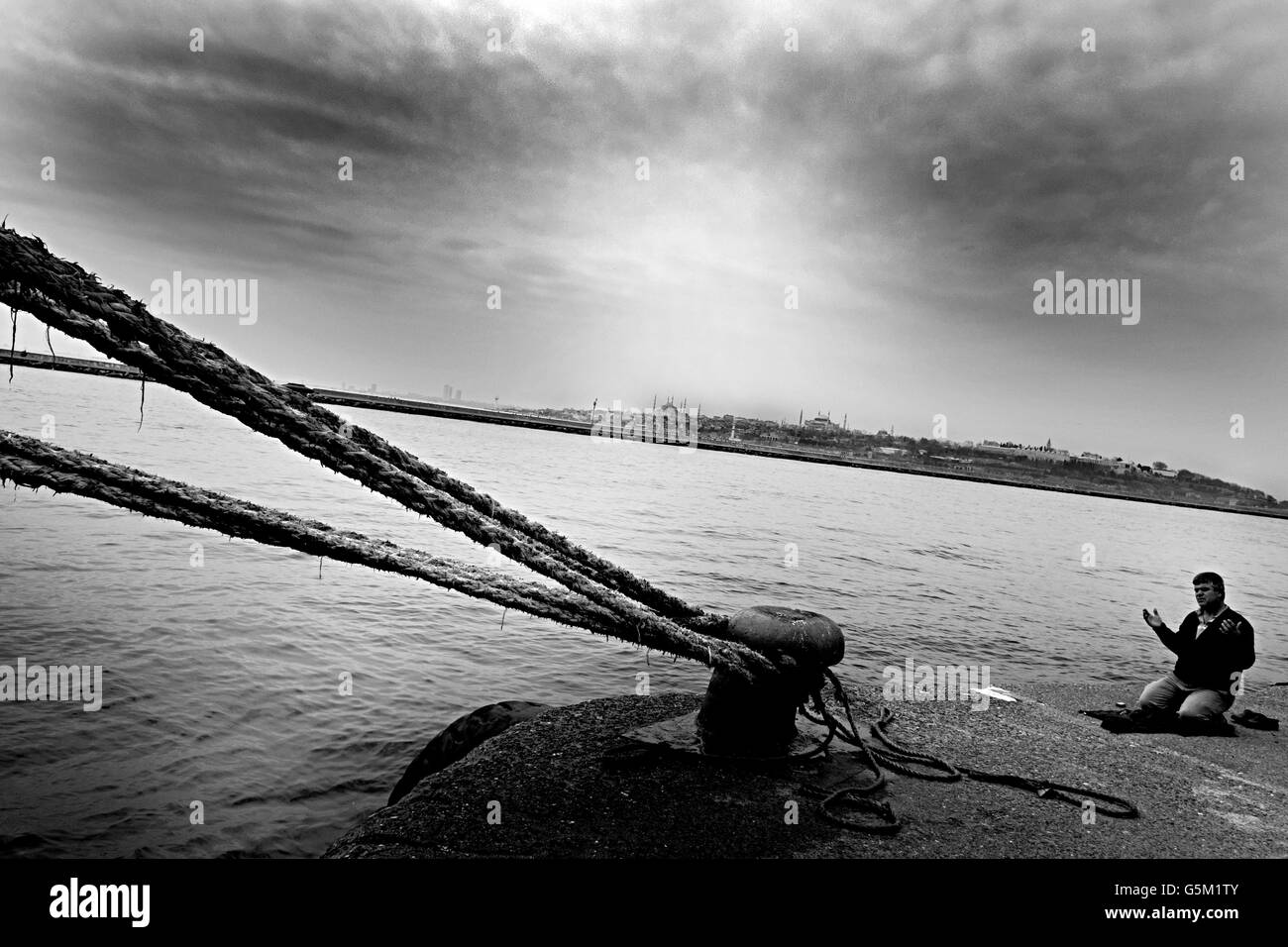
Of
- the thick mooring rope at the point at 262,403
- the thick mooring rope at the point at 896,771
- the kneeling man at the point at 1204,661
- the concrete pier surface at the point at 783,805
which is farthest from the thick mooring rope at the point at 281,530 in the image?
the kneeling man at the point at 1204,661

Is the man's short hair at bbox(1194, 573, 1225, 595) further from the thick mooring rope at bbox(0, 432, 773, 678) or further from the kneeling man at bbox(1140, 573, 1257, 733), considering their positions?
the thick mooring rope at bbox(0, 432, 773, 678)

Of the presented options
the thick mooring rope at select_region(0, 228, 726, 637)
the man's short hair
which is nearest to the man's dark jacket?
the man's short hair

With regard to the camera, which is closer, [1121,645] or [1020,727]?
[1020,727]

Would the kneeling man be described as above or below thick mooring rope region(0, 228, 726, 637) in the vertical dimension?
below

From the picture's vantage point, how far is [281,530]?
3275 mm

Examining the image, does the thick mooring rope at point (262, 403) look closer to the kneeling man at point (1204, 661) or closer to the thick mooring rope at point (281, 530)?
the thick mooring rope at point (281, 530)

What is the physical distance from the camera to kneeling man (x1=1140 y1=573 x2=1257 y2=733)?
6.73 meters

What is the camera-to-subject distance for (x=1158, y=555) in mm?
38812

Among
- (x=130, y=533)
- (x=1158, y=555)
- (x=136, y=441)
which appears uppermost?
(x=136, y=441)

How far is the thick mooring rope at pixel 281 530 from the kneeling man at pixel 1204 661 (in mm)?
5788

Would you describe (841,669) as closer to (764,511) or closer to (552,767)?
(552,767)
